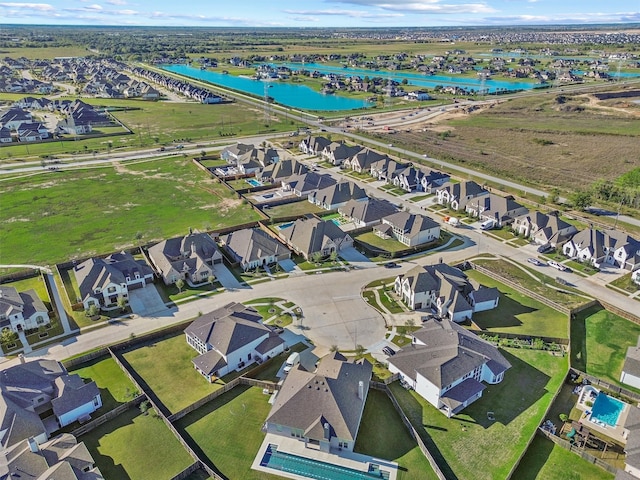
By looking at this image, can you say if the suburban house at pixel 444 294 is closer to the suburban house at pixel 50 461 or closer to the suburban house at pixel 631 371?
the suburban house at pixel 631 371

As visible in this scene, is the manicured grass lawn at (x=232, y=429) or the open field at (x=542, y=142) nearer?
the manicured grass lawn at (x=232, y=429)

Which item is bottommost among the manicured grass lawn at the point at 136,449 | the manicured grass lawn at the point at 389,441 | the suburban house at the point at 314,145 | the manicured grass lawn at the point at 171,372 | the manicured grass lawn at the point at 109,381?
the manicured grass lawn at the point at 136,449

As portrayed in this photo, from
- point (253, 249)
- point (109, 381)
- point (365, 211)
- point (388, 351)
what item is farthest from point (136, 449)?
point (365, 211)

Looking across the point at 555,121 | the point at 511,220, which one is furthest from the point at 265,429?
the point at 555,121

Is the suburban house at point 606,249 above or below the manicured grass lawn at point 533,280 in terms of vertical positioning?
above

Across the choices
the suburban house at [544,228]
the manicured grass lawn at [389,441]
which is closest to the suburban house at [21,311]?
the manicured grass lawn at [389,441]

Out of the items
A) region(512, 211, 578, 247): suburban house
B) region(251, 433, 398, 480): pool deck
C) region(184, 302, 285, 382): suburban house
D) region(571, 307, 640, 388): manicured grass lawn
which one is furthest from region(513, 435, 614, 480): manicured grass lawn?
region(512, 211, 578, 247): suburban house

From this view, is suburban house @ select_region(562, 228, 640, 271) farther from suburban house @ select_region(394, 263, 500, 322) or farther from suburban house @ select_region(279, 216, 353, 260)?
suburban house @ select_region(279, 216, 353, 260)
